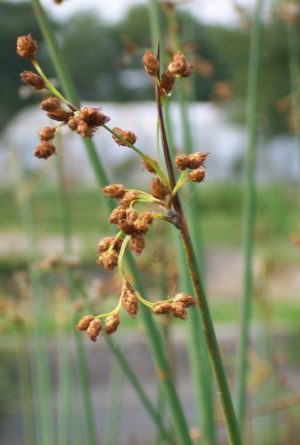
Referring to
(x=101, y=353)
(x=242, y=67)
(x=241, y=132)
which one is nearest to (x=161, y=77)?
(x=101, y=353)

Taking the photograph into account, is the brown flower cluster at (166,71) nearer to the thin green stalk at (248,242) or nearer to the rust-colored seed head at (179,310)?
the rust-colored seed head at (179,310)

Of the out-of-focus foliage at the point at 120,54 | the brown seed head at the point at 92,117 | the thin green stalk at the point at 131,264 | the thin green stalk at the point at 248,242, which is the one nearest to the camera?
the brown seed head at the point at 92,117

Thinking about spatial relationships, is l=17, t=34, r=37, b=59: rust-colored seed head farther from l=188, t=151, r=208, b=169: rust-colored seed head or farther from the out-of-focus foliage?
the out-of-focus foliage

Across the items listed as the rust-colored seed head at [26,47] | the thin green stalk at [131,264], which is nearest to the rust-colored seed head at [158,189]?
the rust-colored seed head at [26,47]

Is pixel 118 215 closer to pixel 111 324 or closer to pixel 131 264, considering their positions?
pixel 111 324

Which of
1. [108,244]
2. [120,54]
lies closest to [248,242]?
[108,244]

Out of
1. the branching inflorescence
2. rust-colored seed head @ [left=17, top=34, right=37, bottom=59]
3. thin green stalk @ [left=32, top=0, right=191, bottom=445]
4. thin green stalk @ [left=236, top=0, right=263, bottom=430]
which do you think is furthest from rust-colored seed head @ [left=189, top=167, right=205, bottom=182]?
thin green stalk @ [left=236, top=0, right=263, bottom=430]

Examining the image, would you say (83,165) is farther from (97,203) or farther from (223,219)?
(223,219)
